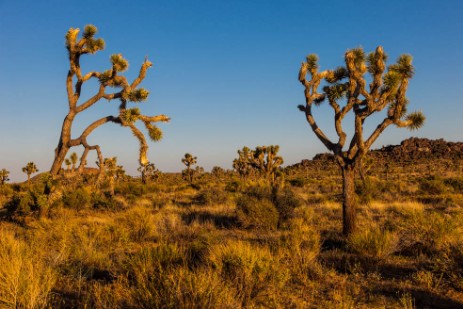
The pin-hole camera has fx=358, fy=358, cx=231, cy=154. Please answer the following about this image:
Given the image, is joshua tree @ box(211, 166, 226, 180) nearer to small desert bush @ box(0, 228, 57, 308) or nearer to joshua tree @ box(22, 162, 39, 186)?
joshua tree @ box(22, 162, 39, 186)

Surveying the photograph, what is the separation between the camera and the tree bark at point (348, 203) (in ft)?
32.8

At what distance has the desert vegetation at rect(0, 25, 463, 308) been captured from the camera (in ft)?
15.2

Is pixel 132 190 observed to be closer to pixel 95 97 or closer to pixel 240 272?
pixel 95 97

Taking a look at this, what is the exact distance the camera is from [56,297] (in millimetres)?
4816

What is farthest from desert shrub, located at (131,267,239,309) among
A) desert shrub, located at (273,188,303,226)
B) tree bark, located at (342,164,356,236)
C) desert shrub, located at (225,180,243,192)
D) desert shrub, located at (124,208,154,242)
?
desert shrub, located at (225,180,243,192)

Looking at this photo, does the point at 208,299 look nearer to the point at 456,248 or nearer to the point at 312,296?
the point at 312,296

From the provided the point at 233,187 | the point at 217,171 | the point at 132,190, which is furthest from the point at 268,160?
the point at 217,171

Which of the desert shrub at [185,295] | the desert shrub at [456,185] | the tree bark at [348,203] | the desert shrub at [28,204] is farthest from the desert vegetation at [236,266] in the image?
the desert shrub at [456,185]

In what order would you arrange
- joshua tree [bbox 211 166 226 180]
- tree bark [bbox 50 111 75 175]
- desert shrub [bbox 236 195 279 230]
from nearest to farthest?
tree bark [bbox 50 111 75 175]
desert shrub [bbox 236 195 279 230]
joshua tree [bbox 211 166 226 180]

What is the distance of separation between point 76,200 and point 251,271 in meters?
12.1

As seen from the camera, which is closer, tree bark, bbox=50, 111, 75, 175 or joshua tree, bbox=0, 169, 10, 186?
tree bark, bbox=50, 111, 75, 175

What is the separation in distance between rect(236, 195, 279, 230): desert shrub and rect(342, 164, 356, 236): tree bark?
2302mm

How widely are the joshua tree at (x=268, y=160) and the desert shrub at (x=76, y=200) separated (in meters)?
19.3

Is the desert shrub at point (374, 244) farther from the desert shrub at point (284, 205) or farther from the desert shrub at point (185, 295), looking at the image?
the desert shrub at point (185, 295)
